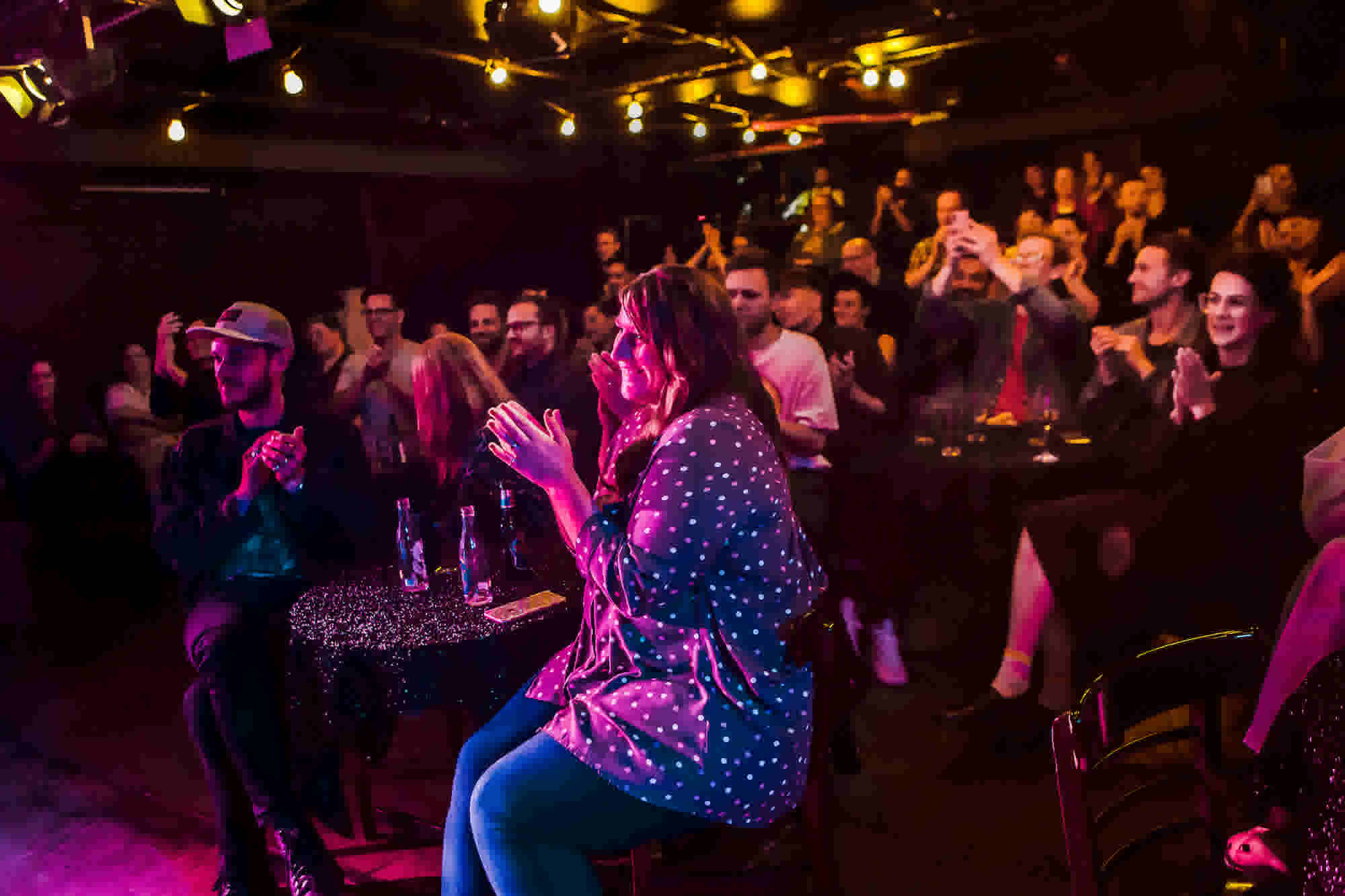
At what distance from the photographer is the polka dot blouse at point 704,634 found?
1463 millimetres

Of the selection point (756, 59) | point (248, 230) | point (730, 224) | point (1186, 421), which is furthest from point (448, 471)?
point (730, 224)

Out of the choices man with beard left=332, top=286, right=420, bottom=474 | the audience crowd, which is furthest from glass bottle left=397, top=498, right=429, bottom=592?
man with beard left=332, top=286, right=420, bottom=474

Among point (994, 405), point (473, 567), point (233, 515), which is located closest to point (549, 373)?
point (994, 405)

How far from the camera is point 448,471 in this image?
2637mm

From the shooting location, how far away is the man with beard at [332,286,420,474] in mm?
4383

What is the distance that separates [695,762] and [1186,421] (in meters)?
2.17

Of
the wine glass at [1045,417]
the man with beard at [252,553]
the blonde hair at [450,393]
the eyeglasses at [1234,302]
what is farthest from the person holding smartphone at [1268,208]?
the man with beard at [252,553]

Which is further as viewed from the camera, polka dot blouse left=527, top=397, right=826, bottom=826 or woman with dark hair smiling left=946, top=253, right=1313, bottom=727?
woman with dark hair smiling left=946, top=253, right=1313, bottom=727

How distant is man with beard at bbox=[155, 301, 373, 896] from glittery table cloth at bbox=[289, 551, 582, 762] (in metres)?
0.19

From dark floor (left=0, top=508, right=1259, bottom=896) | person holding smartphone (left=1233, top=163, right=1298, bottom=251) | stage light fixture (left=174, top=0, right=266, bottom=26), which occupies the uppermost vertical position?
stage light fixture (left=174, top=0, right=266, bottom=26)

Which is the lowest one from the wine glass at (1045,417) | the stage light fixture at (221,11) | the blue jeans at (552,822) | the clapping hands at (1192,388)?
the blue jeans at (552,822)

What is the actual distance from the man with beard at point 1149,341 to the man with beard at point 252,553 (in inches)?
98.2

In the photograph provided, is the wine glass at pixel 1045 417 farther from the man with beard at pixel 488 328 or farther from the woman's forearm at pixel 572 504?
the man with beard at pixel 488 328

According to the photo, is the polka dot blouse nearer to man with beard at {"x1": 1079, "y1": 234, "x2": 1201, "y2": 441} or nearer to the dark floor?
the dark floor
